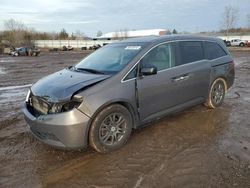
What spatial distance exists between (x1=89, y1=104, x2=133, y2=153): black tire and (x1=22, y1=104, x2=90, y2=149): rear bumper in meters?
0.16

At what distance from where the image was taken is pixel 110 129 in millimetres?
4488

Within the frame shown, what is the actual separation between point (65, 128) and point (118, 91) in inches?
40.0

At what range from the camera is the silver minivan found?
4078mm

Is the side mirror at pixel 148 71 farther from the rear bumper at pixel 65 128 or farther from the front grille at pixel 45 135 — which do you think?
the front grille at pixel 45 135

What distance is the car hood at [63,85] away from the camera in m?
4.14

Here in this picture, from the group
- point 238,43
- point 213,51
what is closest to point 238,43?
point 238,43

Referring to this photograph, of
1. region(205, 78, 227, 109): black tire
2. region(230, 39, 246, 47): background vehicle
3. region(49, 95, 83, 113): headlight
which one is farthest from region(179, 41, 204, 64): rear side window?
region(230, 39, 246, 47): background vehicle

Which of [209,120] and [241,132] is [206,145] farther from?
[209,120]

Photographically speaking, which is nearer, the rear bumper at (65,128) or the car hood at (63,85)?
the rear bumper at (65,128)

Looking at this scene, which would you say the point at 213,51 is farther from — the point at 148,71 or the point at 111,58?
the point at 111,58

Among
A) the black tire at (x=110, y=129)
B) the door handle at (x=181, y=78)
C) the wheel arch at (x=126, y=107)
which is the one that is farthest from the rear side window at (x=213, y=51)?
the black tire at (x=110, y=129)

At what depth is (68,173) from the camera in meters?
3.84

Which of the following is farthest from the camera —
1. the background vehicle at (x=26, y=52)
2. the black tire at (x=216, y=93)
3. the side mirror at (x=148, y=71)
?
the background vehicle at (x=26, y=52)

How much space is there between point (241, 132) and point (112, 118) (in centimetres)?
248
